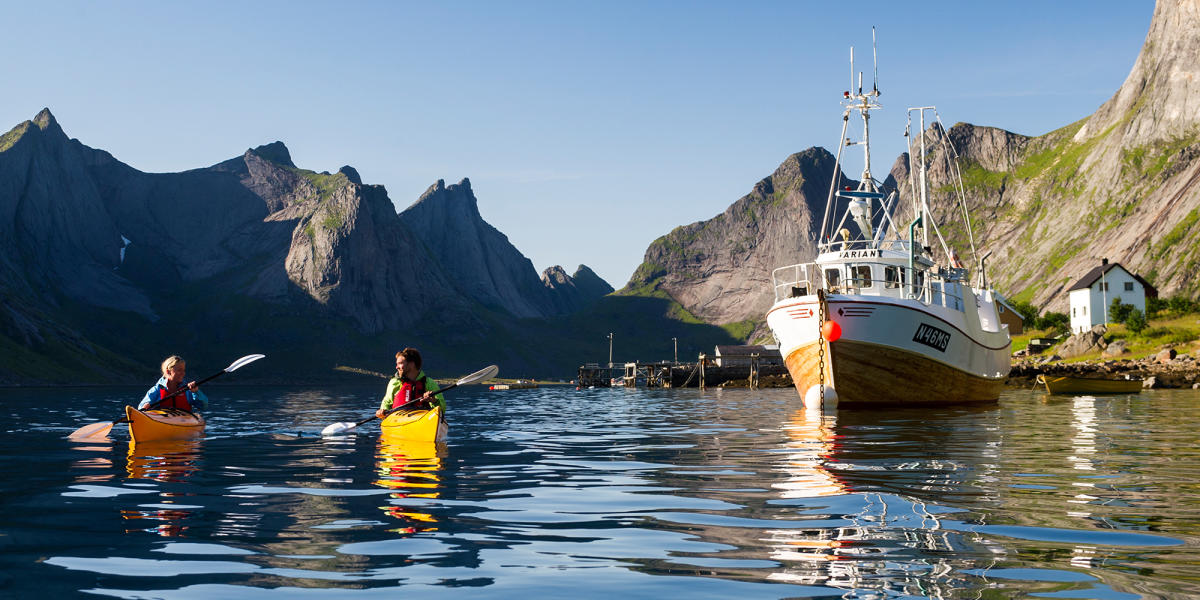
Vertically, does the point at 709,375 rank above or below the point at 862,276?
below

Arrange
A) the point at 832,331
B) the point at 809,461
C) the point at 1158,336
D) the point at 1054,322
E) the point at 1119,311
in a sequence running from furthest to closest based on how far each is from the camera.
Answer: the point at 1054,322
the point at 1119,311
the point at 1158,336
the point at 832,331
the point at 809,461

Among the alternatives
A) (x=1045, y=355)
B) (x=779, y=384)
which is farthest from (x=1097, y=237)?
(x=779, y=384)

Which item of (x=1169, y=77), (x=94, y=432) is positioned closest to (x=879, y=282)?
(x=94, y=432)

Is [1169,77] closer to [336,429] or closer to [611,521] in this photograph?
[336,429]

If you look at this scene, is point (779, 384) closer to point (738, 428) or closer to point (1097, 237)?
point (738, 428)

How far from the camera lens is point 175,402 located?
2333cm

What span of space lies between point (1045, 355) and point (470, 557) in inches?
4283

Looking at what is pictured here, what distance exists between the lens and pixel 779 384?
100 metres

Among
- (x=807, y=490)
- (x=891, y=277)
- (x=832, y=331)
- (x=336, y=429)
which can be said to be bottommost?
(x=336, y=429)

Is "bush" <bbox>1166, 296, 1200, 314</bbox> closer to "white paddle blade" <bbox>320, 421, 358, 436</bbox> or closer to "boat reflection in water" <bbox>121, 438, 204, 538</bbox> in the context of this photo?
"white paddle blade" <bbox>320, 421, 358, 436</bbox>

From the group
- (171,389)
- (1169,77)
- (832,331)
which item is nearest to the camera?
(171,389)

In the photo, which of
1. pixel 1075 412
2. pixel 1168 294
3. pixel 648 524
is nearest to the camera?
pixel 648 524

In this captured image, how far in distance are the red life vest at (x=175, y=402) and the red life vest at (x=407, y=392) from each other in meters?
5.63

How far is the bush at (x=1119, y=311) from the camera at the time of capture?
108250mm
